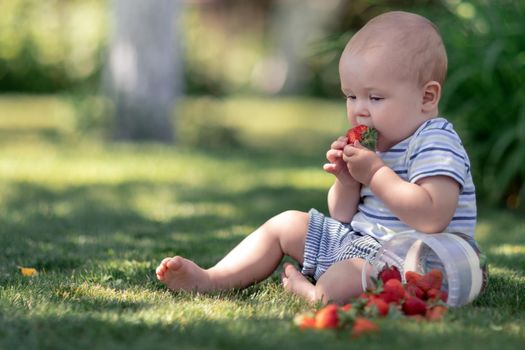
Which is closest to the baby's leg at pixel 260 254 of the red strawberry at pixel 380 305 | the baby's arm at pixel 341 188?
the baby's arm at pixel 341 188

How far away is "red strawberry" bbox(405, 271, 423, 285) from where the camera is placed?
2.84m

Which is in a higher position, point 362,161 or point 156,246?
point 362,161

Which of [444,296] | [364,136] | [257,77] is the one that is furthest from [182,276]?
[257,77]

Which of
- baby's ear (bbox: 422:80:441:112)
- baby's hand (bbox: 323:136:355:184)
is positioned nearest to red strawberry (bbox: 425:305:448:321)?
baby's hand (bbox: 323:136:355:184)

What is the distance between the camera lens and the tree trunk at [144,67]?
28.3 feet

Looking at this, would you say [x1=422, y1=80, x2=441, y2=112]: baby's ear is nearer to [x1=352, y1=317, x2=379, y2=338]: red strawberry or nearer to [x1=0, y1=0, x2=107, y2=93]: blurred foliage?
[x1=352, y1=317, x2=379, y2=338]: red strawberry

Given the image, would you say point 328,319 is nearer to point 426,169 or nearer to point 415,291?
point 415,291

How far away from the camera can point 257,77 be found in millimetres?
20078

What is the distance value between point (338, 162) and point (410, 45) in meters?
0.45

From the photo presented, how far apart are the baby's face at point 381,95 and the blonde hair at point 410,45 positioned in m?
0.02

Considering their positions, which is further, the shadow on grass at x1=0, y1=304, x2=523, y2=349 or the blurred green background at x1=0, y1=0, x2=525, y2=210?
the blurred green background at x1=0, y1=0, x2=525, y2=210

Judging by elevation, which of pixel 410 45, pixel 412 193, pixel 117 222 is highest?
pixel 410 45

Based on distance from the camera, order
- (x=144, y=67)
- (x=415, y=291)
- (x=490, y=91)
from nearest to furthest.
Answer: (x=415, y=291), (x=490, y=91), (x=144, y=67)

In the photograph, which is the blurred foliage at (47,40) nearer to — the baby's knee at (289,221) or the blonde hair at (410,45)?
the baby's knee at (289,221)
